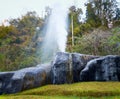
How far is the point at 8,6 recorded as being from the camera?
31.3 m

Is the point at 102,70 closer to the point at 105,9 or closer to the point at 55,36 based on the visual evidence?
the point at 55,36

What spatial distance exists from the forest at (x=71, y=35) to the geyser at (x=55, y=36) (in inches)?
21.5

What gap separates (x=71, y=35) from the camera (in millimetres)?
22953

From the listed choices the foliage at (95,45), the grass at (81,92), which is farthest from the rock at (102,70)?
the foliage at (95,45)

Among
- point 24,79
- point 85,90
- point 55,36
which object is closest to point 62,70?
point 24,79

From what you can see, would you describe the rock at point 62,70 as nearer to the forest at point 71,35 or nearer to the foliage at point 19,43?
the forest at point 71,35

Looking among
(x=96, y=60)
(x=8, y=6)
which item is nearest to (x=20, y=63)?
(x=96, y=60)

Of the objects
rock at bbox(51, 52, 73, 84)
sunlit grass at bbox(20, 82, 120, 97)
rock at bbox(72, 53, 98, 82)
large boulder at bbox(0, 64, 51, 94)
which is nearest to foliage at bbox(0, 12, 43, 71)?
Result: large boulder at bbox(0, 64, 51, 94)

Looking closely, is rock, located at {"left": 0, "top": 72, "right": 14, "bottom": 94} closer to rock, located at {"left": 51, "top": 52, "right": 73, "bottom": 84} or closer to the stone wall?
the stone wall

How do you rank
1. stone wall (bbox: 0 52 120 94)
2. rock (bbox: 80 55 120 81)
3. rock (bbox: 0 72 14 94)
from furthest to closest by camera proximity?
rock (bbox: 0 72 14 94)
stone wall (bbox: 0 52 120 94)
rock (bbox: 80 55 120 81)

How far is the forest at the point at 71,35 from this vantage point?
1797cm

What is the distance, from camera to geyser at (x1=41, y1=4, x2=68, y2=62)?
19.6 meters

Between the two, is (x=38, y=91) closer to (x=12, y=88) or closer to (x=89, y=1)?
(x=12, y=88)

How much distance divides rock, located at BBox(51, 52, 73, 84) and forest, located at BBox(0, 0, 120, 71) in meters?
2.93
